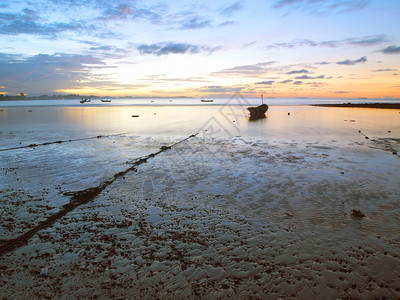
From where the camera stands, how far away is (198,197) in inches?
344

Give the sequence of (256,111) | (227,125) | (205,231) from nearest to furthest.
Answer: (205,231) < (227,125) < (256,111)

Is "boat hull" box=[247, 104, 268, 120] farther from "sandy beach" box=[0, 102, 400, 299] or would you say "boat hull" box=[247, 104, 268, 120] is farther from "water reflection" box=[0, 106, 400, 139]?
"sandy beach" box=[0, 102, 400, 299]

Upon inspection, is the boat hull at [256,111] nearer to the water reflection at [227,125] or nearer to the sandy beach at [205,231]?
the water reflection at [227,125]

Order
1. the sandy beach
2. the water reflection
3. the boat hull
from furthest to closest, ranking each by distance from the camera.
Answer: the boat hull
the water reflection
the sandy beach

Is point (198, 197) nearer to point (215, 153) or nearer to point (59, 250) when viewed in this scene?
point (59, 250)

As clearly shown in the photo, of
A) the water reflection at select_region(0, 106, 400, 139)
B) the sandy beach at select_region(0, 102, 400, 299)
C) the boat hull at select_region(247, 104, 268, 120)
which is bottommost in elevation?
the sandy beach at select_region(0, 102, 400, 299)

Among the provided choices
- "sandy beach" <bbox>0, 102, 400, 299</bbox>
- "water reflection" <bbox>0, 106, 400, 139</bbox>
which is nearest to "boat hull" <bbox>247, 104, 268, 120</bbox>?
"water reflection" <bbox>0, 106, 400, 139</bbox>

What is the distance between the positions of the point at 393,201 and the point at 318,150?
8627 mm

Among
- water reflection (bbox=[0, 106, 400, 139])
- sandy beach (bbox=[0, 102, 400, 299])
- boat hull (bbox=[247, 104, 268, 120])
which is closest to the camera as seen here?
sandy beach (bbox=[0, 102, 400, 299])

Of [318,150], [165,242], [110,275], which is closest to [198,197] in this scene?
[165,242]

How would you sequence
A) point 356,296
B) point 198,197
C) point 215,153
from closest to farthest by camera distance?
1. point 356,296
2. point 198,197
3. point 215,153

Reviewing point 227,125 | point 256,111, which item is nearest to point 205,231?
point 227,125

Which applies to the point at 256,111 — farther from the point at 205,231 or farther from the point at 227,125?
the point at 205,231

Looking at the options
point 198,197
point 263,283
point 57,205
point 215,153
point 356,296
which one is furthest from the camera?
point 215,153
